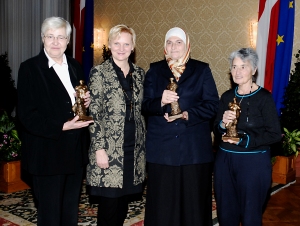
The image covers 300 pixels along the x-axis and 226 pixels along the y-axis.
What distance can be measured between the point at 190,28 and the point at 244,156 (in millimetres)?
4378

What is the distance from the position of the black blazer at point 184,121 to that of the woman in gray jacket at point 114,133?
0.12m

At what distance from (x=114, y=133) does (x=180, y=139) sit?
18.6 inches

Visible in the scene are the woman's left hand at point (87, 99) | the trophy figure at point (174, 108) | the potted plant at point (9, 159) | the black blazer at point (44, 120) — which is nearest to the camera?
the black blazer at point (44, 120)

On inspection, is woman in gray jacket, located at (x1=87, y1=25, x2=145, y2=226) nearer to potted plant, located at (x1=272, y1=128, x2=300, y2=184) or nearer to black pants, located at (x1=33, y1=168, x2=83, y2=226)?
black pants, located at (x1=33, y1=168, x2=83, y2=226)

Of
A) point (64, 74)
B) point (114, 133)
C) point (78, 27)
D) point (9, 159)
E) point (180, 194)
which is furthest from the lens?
point (78, 27)

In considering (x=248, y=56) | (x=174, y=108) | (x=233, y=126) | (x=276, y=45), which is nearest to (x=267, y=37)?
(x=276, y=45)

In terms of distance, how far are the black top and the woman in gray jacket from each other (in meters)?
0.67

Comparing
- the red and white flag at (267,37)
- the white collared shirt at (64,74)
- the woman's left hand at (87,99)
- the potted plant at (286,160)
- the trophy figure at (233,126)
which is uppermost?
the red and white flag at (267,37)

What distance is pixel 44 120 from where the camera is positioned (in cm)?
225

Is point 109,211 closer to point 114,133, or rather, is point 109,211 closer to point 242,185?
point 114,133

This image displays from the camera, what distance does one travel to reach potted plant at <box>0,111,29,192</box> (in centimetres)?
448

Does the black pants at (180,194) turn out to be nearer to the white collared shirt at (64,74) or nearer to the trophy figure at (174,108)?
the trophy figure at (174,108)

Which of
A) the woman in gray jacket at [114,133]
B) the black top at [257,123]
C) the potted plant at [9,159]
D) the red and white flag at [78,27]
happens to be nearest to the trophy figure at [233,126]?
the black top at [257,123]

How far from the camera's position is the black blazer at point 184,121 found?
8.59 ft
